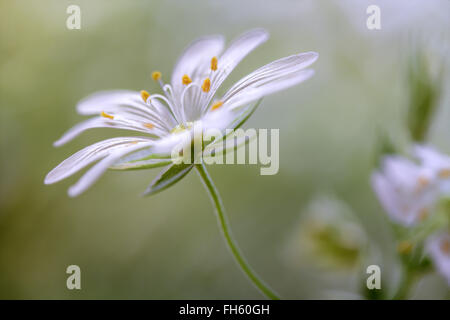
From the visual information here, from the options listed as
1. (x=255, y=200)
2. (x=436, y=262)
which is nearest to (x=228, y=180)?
(x=255, y=200)

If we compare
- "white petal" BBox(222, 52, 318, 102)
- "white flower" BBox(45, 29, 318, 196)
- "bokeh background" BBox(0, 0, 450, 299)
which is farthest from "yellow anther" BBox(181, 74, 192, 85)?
"bokeh background" BBox(0, 0, 450, 299)

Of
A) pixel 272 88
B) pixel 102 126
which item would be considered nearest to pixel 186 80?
pixel 102 126

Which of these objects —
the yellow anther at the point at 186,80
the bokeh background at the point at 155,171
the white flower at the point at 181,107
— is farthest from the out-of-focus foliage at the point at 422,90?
the bokeh background at the point at 155,171

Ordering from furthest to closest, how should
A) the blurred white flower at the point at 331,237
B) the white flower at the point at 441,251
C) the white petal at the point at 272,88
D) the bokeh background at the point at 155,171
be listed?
the bokeh background at the point at 155,171 < the blurred white flower at the point at 331,237 < the white flower at the point at 441,251 < the white petal at the point at 272,88

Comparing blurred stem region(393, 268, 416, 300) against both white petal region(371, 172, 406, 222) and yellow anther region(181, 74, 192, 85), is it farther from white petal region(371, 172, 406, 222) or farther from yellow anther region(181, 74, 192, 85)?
yellow anther region(181, 74, 192, 85)

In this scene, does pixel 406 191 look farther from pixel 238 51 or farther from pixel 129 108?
pixel 129 108

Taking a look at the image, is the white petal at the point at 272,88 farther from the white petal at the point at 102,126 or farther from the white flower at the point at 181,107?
the white petal at the point at 102,126
